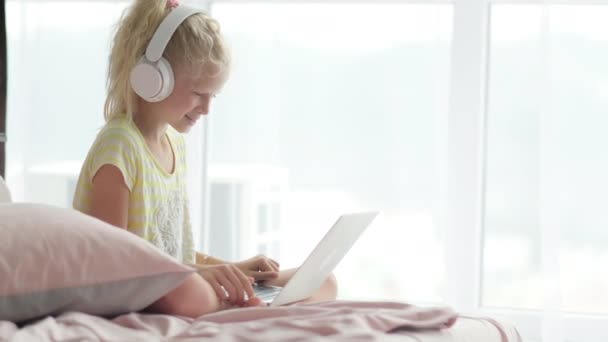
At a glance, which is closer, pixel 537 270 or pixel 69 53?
pixel 537 270

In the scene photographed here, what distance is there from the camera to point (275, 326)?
1.21 metres

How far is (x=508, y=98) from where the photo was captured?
3.25 meters

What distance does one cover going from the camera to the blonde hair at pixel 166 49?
5.96ft

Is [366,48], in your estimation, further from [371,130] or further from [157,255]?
[157,255]

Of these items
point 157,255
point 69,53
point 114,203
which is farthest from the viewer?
point 69,53

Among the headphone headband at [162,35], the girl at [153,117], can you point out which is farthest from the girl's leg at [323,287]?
the headphone headband at [162,35]

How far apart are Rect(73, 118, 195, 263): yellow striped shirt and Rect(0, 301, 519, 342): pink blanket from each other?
50 centimetres

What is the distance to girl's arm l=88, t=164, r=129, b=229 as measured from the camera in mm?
1681

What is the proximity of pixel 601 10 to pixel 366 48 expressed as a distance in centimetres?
78

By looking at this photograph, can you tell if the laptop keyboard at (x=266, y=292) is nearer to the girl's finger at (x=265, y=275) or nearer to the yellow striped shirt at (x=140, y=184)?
the girl's finger at (x=265, y=275)

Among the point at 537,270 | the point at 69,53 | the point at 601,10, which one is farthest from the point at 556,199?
the point at 69,53

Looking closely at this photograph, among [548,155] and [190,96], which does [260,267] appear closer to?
[190,96]

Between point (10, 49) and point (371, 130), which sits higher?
point (10, 49)

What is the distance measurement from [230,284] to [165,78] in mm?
505
